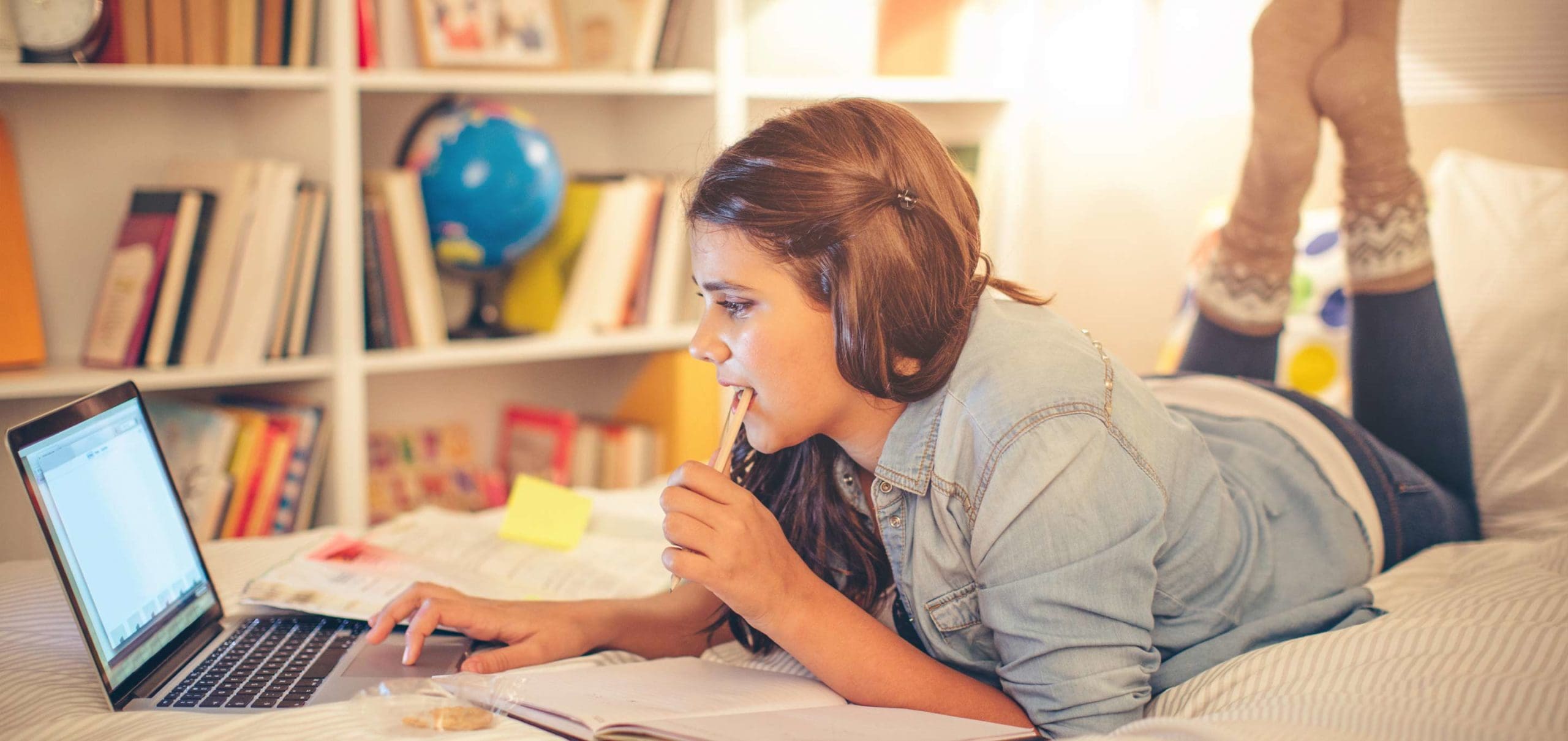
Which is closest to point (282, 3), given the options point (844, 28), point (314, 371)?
point (314, 371)

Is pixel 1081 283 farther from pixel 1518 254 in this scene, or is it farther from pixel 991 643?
pixel 991 643

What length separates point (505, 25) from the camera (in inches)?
70.4

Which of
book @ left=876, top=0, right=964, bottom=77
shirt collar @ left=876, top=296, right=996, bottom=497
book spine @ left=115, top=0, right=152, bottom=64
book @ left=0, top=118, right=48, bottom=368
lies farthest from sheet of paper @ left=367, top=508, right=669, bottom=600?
book @ left=876, top=0, right=964, bottom=77

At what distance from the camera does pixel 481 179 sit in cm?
175

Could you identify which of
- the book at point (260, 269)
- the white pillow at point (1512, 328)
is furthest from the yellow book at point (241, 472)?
the white pillow at point (1512, 328)

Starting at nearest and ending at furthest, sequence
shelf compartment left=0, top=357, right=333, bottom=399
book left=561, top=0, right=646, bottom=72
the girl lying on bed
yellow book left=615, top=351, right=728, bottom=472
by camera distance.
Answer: the girl lying on bed, shelf compartment left=0, top=357, right=333, bottom=399, book left=561, top=0, right=646, bottom=72, yellow book left=615, top=351, right=728, bottom=472

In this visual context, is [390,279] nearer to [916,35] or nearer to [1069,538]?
[916,35]

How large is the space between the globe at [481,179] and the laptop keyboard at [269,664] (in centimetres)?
93

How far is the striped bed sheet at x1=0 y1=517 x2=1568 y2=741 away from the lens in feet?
2.17

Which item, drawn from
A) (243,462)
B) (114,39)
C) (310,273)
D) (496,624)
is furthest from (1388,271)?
(114,39)

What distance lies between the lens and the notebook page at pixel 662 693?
72cm

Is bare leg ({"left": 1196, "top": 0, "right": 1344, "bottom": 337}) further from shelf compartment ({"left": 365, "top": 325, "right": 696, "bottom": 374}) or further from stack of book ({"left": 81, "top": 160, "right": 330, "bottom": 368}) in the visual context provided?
stack of book ({"left": 81, "top": 160, "right": 330, "bottom": 368})

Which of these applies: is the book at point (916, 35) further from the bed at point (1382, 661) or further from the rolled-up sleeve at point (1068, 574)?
the rolled-up sleeve at point (1068, 574)

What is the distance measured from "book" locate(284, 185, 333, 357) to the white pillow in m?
1.50
